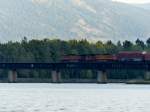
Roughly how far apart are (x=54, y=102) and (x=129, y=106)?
10.8m

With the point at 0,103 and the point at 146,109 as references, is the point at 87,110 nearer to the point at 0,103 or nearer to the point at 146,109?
the point at 146,109

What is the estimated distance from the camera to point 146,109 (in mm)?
93625

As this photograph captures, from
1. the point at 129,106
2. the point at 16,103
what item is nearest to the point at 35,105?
the point at 16,103

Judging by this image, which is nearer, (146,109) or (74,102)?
(146,109)

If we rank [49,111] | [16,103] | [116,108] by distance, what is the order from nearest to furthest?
1. [49,111]
2. [116,108]
3. [16,103]

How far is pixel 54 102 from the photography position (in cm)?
10606

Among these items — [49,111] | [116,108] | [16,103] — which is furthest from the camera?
[16,103]

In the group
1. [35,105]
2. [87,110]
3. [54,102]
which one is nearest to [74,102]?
[54,102]

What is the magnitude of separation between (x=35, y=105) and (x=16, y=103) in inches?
142

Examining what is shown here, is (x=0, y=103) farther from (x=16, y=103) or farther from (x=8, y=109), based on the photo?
(x=8, y=109)

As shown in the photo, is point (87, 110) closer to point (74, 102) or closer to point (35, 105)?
point (35, 105)

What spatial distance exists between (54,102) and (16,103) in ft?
20.8

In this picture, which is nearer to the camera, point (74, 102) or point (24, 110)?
point (24, 110)

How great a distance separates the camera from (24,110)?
8938cm
